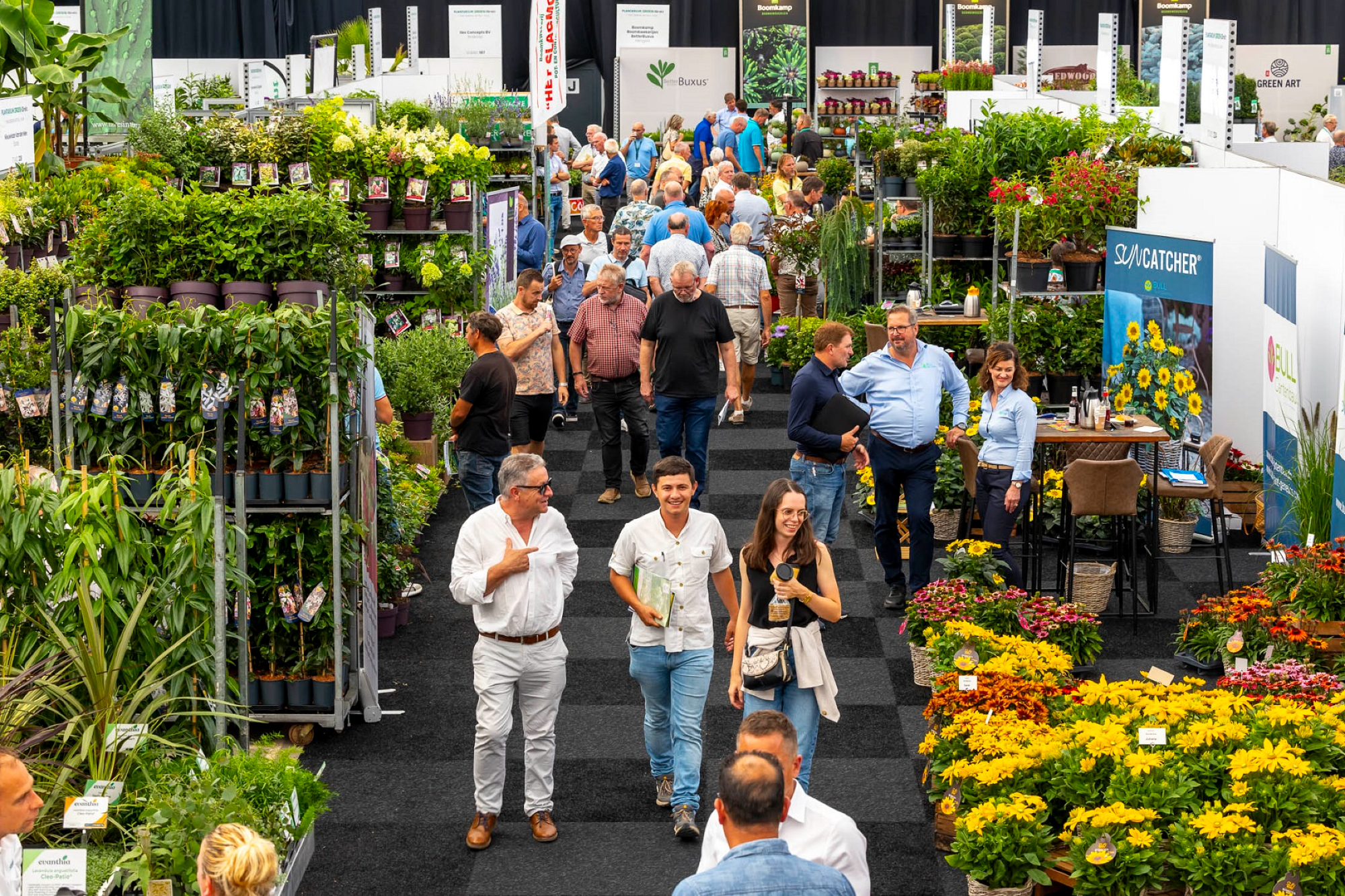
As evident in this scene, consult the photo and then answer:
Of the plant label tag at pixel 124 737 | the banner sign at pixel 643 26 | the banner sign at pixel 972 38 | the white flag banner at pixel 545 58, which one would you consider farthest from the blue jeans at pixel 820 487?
the banner sign at pixel 643 26

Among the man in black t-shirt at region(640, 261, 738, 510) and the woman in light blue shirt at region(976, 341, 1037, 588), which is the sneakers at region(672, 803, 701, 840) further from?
the man in black t-shirt at region(640, 261, 738, 510)

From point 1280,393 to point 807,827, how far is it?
5.41 meters

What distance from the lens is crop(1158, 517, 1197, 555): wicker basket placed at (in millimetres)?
8375

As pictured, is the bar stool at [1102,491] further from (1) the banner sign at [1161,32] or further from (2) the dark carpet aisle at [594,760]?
(1) the banner sign at [1161,32]

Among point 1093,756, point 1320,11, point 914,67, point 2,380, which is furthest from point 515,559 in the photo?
point 1320,11

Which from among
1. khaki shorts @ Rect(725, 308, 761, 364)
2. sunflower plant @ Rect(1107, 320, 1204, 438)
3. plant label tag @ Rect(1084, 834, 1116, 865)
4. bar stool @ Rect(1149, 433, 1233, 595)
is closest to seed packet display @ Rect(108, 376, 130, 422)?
plant label tag @ Rect(1084, 834, 1116, 865)

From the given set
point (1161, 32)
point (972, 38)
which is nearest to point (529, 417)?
point (1161, 32)

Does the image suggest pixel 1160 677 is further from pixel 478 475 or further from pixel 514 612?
pixel 478 475

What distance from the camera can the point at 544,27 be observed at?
12180 millimetres

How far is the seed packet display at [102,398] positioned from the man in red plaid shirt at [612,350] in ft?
11.3

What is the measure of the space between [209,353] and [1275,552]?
5056 millimetres

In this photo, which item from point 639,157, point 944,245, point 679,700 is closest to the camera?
point 679,700

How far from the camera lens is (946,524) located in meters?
8.51

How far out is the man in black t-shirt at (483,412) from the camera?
299 inches
